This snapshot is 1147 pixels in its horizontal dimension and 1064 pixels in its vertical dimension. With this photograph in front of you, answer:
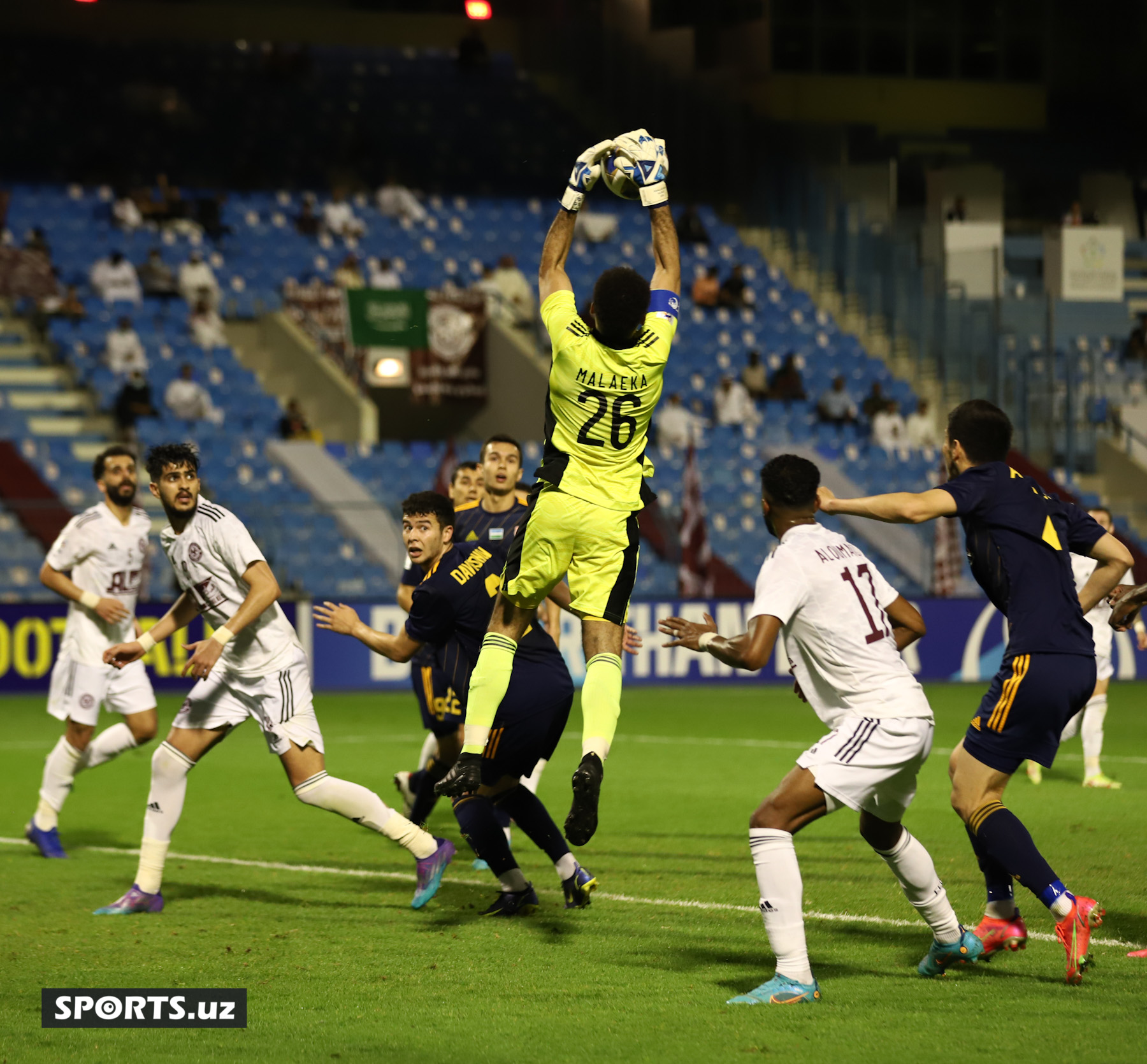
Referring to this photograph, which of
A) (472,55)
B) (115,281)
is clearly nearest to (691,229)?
(472,55)

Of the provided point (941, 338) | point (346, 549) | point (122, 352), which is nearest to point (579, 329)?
point (346, 549)

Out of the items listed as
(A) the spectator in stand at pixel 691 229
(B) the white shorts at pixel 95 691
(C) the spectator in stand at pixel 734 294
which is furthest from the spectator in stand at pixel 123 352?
(B) the white shorts at pixel 95 691

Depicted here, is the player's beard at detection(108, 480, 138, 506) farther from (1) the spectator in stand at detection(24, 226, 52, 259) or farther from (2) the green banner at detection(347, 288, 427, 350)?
(1) the spectator in stand at detection(24, 226, 52, 259)

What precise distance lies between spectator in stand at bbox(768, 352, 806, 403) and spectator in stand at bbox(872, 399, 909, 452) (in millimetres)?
1493

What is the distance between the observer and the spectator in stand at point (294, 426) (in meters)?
25.1

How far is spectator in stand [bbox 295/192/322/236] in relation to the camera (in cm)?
2972

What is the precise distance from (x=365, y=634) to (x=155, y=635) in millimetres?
1181

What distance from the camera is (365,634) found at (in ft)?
24.8

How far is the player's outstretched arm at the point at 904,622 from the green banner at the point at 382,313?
20418 millimetres

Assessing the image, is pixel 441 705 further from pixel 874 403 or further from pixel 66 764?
pixel 874 403

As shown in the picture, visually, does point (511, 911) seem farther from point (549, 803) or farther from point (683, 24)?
point (683, 24)

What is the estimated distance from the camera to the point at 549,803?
11.5 m

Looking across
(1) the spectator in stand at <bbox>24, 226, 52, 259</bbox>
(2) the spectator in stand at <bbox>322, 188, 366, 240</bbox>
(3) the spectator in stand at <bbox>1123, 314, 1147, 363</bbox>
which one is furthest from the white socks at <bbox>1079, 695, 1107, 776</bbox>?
(2) the spectator in stand at <bbox>322, 188, 366, 240</bbox>

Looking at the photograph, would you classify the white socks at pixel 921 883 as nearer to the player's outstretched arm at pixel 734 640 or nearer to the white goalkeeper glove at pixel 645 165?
the player's outstretched arm at pixel 734 640
